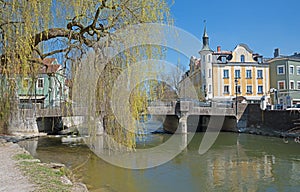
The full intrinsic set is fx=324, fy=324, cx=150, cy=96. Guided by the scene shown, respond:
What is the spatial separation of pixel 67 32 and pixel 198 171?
709cm

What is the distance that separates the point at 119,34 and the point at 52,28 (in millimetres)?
1912

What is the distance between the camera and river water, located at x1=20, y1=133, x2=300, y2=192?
1006cm

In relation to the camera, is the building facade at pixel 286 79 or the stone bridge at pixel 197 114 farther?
the building facade at pixel 286 79

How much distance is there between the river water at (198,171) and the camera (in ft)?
33.0

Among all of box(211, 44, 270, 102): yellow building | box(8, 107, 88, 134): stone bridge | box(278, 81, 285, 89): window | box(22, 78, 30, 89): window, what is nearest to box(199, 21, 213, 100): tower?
box(211, 44, 270, 102): yellow building

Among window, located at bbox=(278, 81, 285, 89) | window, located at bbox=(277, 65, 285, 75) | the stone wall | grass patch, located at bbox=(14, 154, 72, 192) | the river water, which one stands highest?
window, located at bbox=(277, 65, 285, 75)

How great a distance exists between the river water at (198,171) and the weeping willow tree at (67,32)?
155cm

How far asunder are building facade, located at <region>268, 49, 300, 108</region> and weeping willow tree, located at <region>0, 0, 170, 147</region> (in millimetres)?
32448

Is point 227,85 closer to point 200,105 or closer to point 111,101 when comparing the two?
point 200,105

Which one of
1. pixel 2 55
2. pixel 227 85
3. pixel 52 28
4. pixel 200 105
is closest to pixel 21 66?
pixel 2 55

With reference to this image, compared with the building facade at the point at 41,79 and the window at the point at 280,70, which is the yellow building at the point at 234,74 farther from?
the building facade at the point at 41,79

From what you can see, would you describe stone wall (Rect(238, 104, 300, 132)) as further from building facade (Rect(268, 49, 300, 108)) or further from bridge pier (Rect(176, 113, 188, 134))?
building facade (Rect(268, 49, 300, 108))

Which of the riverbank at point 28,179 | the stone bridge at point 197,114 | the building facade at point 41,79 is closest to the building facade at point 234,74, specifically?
the stone bridge at point 197,114

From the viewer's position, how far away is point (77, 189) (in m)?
6.61
